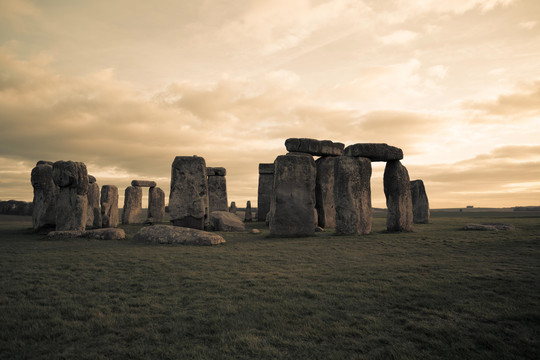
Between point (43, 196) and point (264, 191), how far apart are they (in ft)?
44.1

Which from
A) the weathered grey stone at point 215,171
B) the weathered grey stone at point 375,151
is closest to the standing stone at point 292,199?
the weathered grey stone at point 375,151

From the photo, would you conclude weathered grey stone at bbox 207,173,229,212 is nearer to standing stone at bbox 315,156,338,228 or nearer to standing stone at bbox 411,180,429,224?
standing stone at bbox 315,156,338,228

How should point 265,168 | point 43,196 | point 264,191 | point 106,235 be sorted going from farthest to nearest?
point 265,168
point 264,191
point 43,196
point 106,235

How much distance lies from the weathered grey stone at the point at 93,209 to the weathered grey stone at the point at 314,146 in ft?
36.7

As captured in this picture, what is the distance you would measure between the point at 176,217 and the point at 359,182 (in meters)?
7.63

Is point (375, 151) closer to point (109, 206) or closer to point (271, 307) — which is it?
point (271, 307)

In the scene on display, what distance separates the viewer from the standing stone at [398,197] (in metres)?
13.4

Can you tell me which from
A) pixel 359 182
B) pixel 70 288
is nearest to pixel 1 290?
pixel 70 288

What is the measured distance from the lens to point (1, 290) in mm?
4953

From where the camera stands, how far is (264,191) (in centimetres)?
2380

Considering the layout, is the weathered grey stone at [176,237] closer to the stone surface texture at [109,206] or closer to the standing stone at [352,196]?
the standing stone at [352,196]

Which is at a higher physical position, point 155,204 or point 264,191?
point 264,191

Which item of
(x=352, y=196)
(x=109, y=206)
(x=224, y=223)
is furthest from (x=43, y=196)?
(x=352, y=196)

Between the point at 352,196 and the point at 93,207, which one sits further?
the point at 93,207
